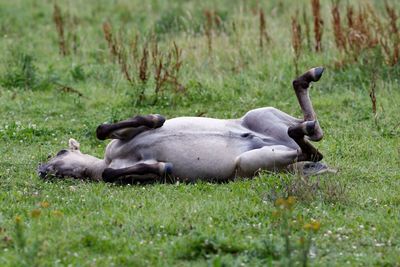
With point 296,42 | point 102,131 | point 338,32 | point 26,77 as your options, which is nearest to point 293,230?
point 102,131

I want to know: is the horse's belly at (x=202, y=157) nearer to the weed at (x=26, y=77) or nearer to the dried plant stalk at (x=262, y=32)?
the weed at (x=26, y=77)

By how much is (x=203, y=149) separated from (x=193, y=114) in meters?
3.23

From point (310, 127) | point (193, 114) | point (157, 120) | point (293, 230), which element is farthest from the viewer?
point (193, 114)

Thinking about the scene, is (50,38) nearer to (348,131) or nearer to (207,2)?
(207,2)

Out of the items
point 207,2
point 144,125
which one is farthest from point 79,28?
point 144,125

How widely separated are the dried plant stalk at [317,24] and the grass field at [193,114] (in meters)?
0.14

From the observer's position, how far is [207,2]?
58.2 feet

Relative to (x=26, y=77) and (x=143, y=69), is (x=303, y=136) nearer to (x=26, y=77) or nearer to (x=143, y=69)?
(x=143, y=69)

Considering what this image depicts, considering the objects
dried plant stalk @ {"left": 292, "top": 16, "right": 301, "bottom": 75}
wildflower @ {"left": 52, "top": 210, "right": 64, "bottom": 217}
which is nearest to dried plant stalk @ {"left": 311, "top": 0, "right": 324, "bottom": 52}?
dried plant stalk @ {"left": 292, "top": 16, "right": 301, "bottom": 75}

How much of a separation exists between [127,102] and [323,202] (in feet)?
16.6

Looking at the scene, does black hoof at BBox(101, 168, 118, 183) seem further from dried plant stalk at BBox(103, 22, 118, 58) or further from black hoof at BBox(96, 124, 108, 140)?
dried plant stalk at BBox(103, 22, 118, 58)

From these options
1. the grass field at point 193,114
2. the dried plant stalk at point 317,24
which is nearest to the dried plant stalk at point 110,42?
the grass field at point 193,114

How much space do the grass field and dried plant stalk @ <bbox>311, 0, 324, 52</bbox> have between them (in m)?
0.14

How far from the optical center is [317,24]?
1280cm
